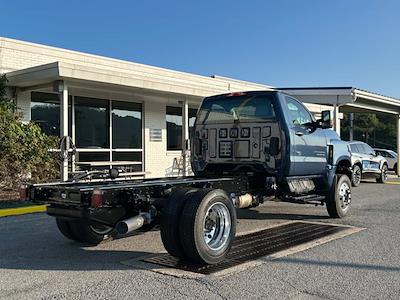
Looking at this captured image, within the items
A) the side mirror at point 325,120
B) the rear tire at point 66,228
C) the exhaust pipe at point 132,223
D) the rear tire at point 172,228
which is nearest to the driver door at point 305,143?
the side mirror at point 325,120

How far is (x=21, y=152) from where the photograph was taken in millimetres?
11609

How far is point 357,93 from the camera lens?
22.0 metres

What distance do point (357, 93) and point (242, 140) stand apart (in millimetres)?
15266

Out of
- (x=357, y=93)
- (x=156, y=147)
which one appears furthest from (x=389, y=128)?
(x=156, y=147)

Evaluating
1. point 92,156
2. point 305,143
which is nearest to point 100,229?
point 305,143

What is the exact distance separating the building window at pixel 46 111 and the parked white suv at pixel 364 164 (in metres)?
10.2

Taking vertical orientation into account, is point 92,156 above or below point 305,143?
below

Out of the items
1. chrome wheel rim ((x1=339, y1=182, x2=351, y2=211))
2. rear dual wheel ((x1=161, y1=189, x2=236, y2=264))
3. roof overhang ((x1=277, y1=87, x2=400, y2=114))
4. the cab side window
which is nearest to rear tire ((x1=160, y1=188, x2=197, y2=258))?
rear dual wheel ((x1=161, y1=189, x2=236, y2=264))

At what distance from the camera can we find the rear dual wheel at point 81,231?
6664 millimetres

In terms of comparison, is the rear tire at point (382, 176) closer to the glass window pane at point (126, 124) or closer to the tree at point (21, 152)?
the glass window pane at point (126, 124)

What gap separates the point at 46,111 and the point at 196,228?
33.1 ft

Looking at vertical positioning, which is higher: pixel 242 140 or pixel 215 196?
pixel 242 140

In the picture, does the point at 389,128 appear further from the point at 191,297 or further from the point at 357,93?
the point at 191,297

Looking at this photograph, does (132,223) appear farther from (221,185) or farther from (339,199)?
(339,199)
